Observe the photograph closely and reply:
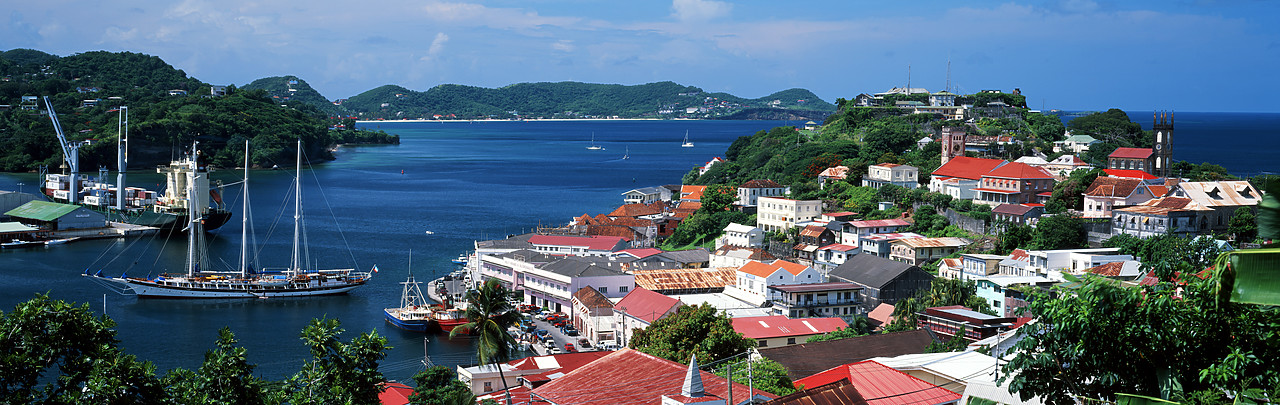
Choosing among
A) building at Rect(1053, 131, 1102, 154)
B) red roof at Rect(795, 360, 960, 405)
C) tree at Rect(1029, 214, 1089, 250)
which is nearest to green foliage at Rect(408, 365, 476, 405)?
red roof at Rect(795, 360, 960, 405)

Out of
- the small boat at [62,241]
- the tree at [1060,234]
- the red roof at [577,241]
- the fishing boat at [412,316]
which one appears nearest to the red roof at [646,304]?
the fishing boat at [412,316]

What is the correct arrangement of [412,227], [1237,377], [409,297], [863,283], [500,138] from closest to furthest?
[1237,377] < [863,283] < [409,297] < [412,227] < [500,138]

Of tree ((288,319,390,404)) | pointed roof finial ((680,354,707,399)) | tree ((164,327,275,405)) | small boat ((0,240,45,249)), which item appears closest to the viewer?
tree ((164,327,275,405))

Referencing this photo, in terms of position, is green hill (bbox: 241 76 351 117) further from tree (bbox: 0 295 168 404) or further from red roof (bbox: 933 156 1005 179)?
tree (bbox: 0 295 168 404)

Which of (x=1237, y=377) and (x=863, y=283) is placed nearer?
(x=1237, y=377)

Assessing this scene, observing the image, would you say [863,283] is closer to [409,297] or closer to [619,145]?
[409,297]

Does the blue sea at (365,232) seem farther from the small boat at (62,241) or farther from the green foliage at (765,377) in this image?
the green foliage at (765,377)

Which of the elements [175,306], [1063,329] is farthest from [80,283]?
[1063,329]

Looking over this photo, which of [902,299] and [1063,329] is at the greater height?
[1063,329]
